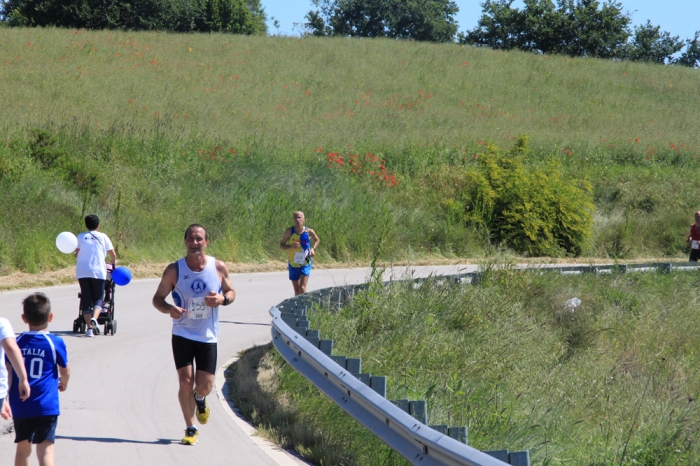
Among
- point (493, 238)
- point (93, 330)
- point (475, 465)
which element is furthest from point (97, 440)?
point (493, 238)

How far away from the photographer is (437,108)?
45750 millimetres

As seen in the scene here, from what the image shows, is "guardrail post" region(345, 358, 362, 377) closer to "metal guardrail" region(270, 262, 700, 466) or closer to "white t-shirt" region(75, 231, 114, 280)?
"metal guardrail" region(270, 262, 700, 466)

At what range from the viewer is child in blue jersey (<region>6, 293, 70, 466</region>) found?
18.8 ft

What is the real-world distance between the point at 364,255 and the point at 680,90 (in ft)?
145

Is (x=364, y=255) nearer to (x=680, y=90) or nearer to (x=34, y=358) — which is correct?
(x=34, y=358)

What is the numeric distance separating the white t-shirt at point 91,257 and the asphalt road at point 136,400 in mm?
941

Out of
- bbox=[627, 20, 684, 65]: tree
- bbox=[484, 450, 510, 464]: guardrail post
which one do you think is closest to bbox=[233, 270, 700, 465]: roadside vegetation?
bbox=[484, 450, 510, 464]: guardrail post

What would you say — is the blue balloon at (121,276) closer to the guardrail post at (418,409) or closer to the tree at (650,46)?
the guardrail post at (418,409)

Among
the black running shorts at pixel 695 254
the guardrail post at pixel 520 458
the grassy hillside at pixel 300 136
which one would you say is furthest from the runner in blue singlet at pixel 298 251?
the black running shorts at pixel 695 254

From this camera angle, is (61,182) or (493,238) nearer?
(61,182)

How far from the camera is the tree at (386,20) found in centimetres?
9425

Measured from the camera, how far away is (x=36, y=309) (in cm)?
575

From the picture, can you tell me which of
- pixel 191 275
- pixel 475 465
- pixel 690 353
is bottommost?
pixel 690 353

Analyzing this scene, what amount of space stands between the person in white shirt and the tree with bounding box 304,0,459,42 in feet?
280
